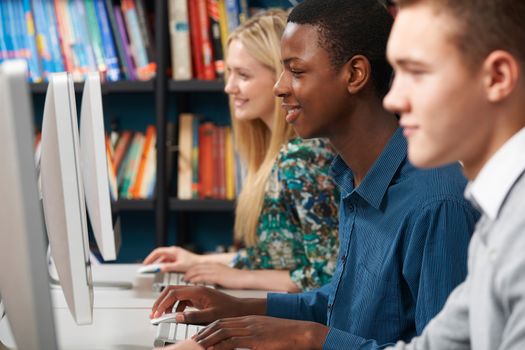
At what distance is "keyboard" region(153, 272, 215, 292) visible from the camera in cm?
187

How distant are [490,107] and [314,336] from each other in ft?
1.68

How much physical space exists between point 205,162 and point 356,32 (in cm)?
159

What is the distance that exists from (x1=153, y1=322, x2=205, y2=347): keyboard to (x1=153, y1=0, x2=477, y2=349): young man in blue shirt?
0.03 meters

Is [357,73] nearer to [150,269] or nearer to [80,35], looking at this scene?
[150,269]

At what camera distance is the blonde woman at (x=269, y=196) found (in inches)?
73.6

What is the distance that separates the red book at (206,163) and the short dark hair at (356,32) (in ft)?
5.03

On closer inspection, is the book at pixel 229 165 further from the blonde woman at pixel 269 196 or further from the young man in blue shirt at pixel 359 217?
the young man in blue shirt at pixel 359 217

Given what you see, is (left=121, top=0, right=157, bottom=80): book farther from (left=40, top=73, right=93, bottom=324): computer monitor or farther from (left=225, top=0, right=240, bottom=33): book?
(left=40, top=73, right=93, bottom=324): computer monitor

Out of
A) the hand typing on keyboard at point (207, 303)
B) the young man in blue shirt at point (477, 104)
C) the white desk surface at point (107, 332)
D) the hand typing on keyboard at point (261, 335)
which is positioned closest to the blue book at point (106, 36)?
the white desk surface at point (107, 332)

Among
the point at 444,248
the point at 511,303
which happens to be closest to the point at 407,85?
the point at 511,303

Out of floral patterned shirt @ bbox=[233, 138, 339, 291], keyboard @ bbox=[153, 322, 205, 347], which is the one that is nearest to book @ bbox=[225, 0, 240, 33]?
floral patterned shirt @ bbox=[233, 138, 339, 291]

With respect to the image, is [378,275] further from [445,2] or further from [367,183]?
[445,2]

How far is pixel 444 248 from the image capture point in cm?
115

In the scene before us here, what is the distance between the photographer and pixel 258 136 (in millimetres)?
2348
